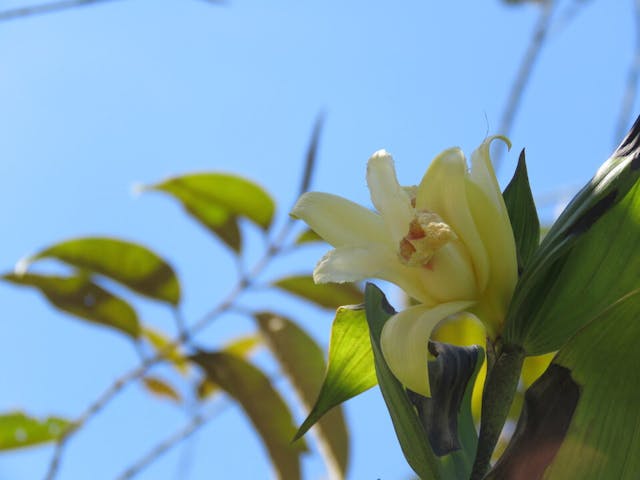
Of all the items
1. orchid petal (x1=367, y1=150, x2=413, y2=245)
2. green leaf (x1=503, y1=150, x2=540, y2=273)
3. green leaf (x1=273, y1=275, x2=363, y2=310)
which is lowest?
green leaf (x1=503, y1=150, x2=540, y2=273)

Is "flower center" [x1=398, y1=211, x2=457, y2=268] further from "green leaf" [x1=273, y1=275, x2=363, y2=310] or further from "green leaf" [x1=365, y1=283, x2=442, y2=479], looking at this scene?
"green leaf" [x1=273, y1=275, x2=363, y2=310]

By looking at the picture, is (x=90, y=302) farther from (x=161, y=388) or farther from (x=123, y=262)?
(x=161, y=388)

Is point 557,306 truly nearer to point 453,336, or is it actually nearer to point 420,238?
point 420,238

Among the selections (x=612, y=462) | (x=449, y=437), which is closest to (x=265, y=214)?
(x=449, y=437)

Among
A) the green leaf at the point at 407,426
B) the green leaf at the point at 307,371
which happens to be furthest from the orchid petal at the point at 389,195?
the green leaf at the point at 307,371

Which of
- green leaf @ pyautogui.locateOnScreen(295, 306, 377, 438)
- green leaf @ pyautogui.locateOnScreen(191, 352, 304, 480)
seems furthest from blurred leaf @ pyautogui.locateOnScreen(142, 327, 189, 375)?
green leaf @ pyautogui.locateOnScreen(295, 306, 377, 438)

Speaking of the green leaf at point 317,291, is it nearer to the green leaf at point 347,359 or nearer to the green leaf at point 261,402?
the green leaf at point 261,402

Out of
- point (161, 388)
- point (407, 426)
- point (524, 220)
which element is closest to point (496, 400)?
point (407, 426)

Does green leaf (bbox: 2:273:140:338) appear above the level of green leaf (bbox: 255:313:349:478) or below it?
above
